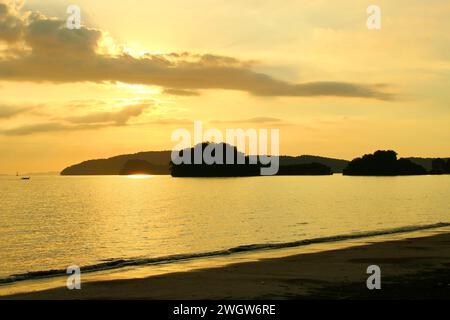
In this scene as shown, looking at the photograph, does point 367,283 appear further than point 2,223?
No

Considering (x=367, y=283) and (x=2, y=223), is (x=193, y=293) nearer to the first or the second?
(x=367, y=283)

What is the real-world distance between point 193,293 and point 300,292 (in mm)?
3844

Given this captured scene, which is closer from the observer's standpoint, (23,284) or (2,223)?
(23,284)

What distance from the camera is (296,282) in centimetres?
2356

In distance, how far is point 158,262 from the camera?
3488 cm

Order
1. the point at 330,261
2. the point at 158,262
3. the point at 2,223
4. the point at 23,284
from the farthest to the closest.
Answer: the point at 2,223
the point at 158,262
the point at 330,261
the point at 23,284

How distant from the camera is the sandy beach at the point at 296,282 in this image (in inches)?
809

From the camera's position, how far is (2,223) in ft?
236

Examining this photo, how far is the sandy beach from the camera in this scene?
20536 millimetres
